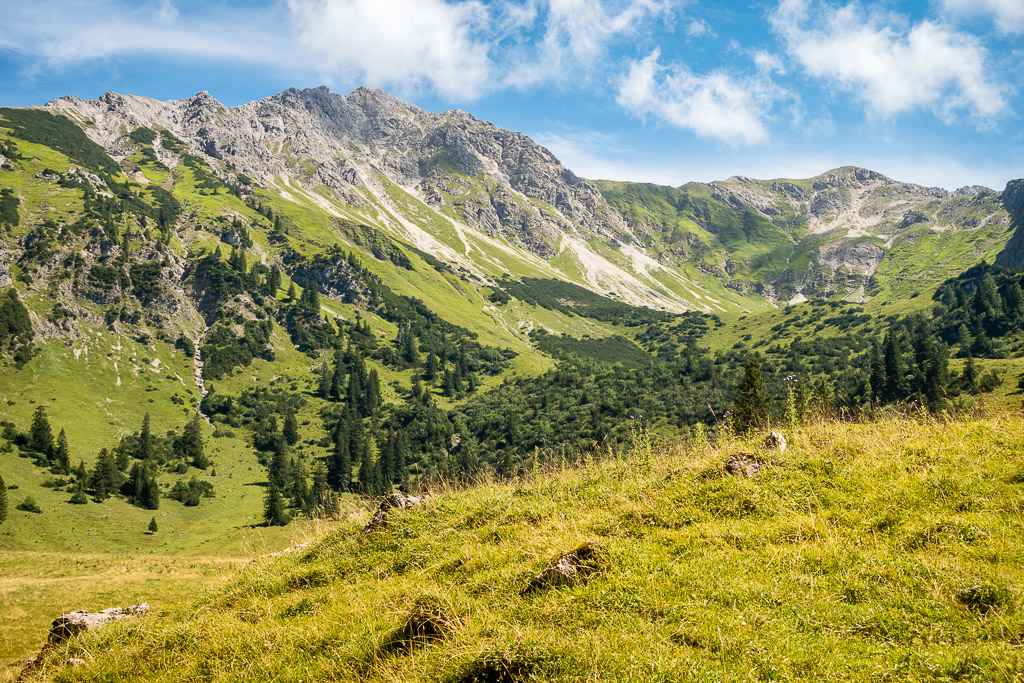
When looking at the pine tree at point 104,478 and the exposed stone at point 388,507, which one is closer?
the exposed stone at point 388,507

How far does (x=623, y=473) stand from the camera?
41.9ft

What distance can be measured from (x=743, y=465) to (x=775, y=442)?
1.98m

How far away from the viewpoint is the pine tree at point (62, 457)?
13012 centimetres

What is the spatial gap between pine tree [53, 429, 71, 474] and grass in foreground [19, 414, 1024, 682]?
6514 inches

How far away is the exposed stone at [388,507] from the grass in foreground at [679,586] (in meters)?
0.65

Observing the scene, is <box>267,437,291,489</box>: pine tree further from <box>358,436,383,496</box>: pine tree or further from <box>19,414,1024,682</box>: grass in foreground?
<box>19,414,1024,682</box>: grass in foreground

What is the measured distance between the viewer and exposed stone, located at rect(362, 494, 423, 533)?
43.8ft

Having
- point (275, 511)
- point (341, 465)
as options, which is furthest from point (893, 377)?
point (341, 465)

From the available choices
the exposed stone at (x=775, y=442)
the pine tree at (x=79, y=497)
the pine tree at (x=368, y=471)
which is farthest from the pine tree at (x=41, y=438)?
the exposed stone at (x=775, y=442)

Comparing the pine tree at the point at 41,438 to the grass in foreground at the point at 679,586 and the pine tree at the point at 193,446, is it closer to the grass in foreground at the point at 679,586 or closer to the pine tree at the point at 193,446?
the pine tree at the point at 193,446

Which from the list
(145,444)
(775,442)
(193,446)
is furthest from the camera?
(193,446)

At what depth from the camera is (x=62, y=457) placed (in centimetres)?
13325

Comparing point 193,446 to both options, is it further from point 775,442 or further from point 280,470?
point 775,442

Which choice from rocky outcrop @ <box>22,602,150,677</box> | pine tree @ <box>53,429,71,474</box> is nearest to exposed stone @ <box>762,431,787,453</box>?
rocky outcrop @ <box>22,602,150,677</box>
